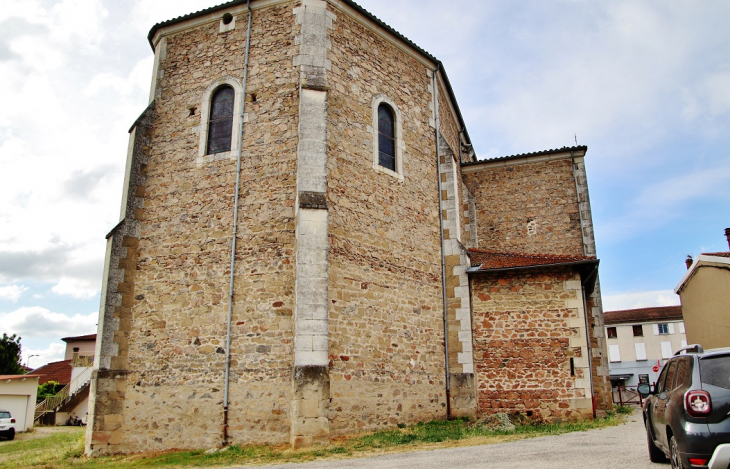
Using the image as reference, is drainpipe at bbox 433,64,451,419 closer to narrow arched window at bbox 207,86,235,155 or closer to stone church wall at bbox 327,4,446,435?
stone church wall at bbox 327,4,446,435

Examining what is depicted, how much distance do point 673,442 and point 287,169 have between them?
329 inches

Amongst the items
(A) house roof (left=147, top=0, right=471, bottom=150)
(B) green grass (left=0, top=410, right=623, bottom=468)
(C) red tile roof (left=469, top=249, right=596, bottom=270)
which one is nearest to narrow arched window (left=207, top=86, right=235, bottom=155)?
(A) house roof (left=147, top=0, right=471, bottom=150)

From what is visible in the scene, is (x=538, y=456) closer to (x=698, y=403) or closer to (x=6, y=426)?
(x=698, y=403)

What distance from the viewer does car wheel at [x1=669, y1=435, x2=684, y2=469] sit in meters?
→ 4.85

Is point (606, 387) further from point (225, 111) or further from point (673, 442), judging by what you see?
point (225, 111)

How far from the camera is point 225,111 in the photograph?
1241 centimetres

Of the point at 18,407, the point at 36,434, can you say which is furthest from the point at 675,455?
the point at 18,407

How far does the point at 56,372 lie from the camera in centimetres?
3853

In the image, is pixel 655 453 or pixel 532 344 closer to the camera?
pixel 655 453

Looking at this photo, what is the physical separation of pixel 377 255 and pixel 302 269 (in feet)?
7.19

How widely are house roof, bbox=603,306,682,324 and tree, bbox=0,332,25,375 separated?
39.9 m

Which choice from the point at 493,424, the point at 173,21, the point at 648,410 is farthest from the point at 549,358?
the point at 173,21

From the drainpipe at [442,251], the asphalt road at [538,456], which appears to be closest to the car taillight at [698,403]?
the asphalt road at [538,456]

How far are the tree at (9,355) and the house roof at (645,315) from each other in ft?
131
